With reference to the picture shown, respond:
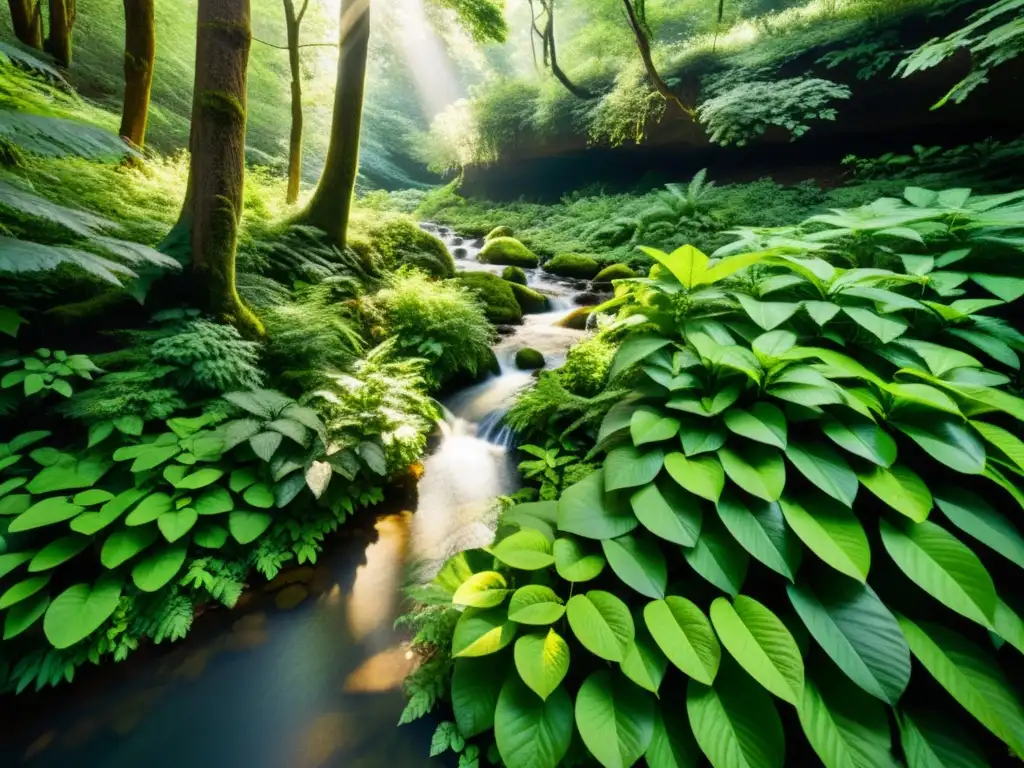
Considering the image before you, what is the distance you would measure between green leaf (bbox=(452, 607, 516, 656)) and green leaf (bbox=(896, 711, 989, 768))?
1.29 metres

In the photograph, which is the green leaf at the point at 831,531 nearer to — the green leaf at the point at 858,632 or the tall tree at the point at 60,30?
the green leaf at the point at 858,632

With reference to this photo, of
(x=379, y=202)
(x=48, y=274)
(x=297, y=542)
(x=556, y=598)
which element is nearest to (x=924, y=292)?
(x=556, y=598)

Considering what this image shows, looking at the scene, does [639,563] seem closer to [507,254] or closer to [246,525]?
[246,525]

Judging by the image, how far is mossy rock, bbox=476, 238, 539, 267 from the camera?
10367 millimetres

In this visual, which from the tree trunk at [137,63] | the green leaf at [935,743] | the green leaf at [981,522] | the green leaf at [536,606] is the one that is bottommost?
the green leaf at [935,743]

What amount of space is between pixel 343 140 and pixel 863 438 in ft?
19.7

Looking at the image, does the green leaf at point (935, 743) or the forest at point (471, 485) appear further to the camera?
the forest at point (471, 485)

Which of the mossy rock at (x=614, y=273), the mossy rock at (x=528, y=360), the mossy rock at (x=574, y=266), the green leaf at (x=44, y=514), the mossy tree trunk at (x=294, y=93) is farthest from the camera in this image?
the mossy rock at (x=574, y=266)

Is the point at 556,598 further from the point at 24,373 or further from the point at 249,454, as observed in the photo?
the point at 24,373

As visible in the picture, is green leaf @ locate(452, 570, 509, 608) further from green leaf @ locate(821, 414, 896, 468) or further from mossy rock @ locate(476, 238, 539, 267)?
mossy rock @ locate(476, 238, 539, 267)

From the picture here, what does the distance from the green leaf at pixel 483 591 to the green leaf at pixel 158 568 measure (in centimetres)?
167

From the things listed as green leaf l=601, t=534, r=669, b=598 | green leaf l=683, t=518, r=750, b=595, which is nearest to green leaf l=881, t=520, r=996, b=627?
green leaf l=683, t=518, r=750, b=595

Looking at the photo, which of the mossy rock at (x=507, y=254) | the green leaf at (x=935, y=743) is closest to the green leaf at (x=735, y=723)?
the green leaf at (x=935, y=743)

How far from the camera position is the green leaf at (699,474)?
5.00ft
